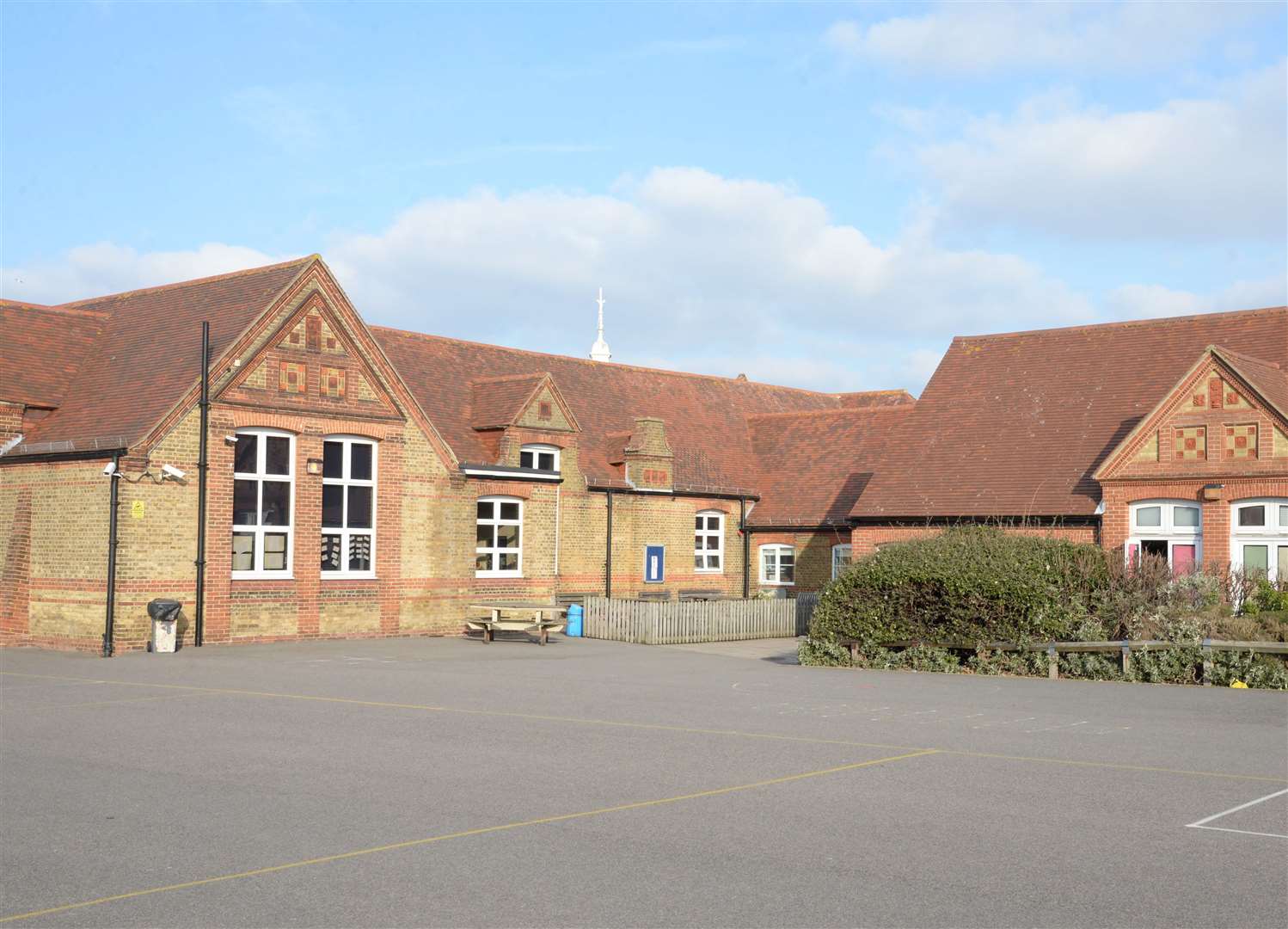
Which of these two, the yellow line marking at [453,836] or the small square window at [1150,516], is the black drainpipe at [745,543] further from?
the yellow line marking at [453,836]

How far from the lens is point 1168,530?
93.5ft

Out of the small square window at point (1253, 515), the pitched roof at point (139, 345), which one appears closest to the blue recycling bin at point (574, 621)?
the pitched roof at point (139, 345)

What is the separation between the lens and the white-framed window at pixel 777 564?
133 feet

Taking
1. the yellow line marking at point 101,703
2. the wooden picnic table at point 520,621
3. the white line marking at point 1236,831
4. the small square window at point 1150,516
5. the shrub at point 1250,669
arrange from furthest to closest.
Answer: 1. the wooden picnic table at point 520,621
2. the small square window at point 1150,516
3. the shrub at point 1250,669
4. the yellow line marking at point 101,703
5. the white line marking at point 1236,831

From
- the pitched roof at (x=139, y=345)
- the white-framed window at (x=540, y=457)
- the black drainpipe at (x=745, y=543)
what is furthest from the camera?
the black drainpipe at (x=745, y=543)

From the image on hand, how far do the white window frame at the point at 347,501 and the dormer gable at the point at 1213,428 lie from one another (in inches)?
606

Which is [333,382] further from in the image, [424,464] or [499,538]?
[499,538]

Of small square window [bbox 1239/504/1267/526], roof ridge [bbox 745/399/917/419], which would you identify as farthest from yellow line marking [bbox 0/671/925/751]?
roof ridge [bbox 745/399/917/419]

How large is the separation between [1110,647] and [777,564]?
1928 cm

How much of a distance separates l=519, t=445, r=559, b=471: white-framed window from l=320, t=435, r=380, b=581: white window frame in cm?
586

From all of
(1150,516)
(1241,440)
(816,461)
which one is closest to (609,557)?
(816,461)

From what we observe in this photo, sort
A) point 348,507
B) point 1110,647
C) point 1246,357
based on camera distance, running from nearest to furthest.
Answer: point 1110,647 → point 348,507 → point 1246,357

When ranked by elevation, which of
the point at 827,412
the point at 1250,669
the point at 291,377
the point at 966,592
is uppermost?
the point at 827,412

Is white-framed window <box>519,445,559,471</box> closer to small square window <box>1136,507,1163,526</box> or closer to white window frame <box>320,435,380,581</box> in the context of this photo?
white window frame <box>320,435,380,581</box>
